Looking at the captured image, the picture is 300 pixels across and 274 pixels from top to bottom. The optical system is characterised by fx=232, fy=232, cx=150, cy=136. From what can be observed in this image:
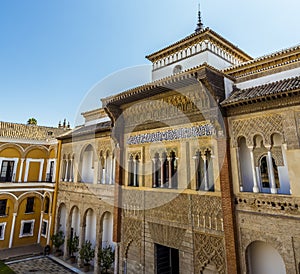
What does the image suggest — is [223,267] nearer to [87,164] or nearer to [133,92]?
[133,92]

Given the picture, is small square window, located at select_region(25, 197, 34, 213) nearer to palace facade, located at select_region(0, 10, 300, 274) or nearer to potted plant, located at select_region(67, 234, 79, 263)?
potted plant, located at select_region(67, 234, 79, 263)

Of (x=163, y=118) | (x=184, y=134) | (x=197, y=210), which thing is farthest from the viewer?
(x=163, y=118)

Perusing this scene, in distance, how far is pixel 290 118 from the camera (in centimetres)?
549

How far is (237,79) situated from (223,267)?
5523mm

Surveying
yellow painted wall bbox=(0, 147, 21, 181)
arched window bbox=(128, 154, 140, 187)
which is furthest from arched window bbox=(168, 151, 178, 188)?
yellow painted wall bbox=(0, 147, 21, 181)

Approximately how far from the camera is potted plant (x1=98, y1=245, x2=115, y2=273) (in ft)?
30.7

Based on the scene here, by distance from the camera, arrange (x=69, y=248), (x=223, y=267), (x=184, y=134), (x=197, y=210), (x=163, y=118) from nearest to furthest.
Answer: (x=223, y=267) < (x=197, y=210) < (x=184, y=134) < (x=163, y=118) < (x=69, y=248)

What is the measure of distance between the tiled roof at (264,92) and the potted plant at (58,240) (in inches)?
430

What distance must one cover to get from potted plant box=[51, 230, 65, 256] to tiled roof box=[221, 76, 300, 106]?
10919mm

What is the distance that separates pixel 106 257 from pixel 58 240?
418 centimetres

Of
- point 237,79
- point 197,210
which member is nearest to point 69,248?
point 197,210

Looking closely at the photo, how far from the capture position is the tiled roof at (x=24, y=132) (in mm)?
14633

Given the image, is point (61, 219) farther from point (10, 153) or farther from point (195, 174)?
point (195, 174)

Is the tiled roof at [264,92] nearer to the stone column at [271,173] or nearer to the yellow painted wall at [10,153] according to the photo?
the stone column at [271,173]
